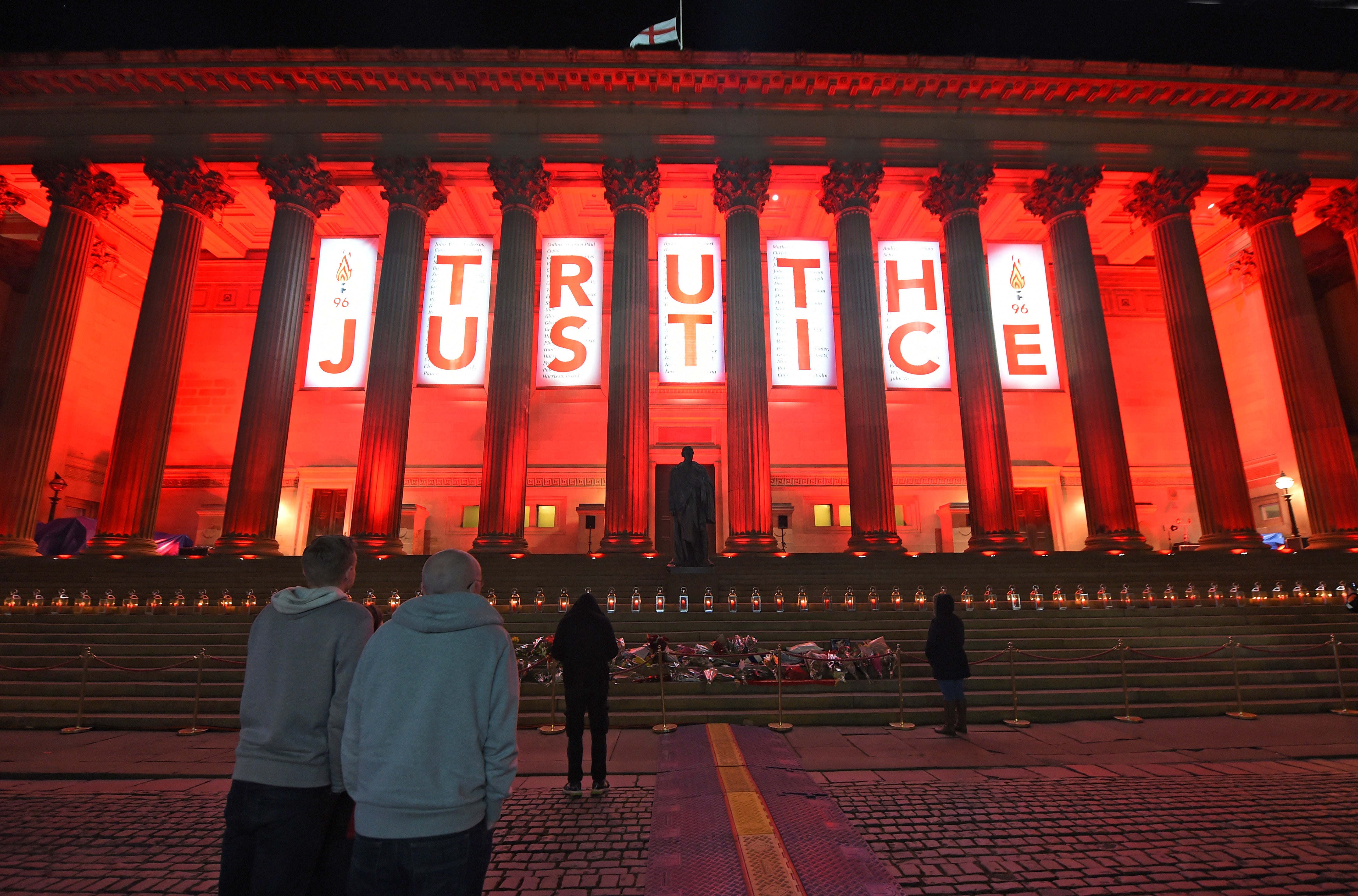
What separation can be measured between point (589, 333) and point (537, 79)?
809 centimetres

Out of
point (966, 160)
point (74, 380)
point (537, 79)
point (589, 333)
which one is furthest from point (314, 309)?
point (966, 160)

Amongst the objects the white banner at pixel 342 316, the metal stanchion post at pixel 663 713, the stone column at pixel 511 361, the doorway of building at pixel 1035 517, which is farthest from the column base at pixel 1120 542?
the white banner at pixel 342 316

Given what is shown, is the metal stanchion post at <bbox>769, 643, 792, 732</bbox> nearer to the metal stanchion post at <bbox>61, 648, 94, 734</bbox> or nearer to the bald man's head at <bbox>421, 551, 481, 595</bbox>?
the bald man's head at <bbox>421, 551, 481, 595</bbox>

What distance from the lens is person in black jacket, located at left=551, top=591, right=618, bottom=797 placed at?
622 centimetres

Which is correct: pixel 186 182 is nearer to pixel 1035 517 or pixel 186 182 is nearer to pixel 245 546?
pixel 245 546

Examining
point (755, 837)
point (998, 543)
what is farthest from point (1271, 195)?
point (755, 837)

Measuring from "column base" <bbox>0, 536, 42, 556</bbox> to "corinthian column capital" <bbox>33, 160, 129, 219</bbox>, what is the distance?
9.67 m

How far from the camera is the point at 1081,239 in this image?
19750 millimetres

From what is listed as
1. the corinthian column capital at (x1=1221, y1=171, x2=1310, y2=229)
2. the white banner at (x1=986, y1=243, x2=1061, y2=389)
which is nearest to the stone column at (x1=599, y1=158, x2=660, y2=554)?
the white banner at (x1=986, y1=243, x2=1061, y2=389)

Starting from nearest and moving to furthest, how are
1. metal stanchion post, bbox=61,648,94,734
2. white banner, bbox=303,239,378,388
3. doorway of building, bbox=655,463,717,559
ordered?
1. metal stanchion post, bbox=61,648,94,734
2. white banner, bbox=303,239,378,388
3. doorway of building, bbox=655,463,717,559

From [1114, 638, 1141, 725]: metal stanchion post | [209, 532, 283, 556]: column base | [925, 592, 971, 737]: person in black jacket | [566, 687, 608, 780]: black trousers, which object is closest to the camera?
[566, 687, 608, 780]: black trousers

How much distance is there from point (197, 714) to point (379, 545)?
801cm

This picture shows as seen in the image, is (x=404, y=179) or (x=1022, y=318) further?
(x=404, y=179)

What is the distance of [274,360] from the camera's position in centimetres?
1847
